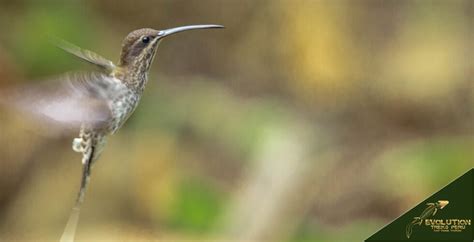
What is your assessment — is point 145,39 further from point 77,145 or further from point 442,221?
point 442,221

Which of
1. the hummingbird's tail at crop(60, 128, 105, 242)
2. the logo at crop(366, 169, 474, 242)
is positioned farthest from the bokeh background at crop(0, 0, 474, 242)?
the hummingbird's tail at crop(60, 128, 105, 242)

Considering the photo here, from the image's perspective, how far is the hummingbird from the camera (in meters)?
0.38

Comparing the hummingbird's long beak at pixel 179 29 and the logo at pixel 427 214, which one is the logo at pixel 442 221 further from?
the hummingbird's long beak at pixel 179 29

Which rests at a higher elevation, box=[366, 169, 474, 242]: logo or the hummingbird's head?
box=[366, 169, 474, 242]: logo

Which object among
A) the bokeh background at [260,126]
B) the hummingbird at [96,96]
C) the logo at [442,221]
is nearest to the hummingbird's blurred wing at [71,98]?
the hummingbird at [96,96]

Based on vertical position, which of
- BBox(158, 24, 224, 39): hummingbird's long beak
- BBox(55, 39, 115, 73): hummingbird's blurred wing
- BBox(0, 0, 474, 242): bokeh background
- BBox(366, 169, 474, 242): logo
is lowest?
BBox(55, 39, 115, 73): hummingbird's blurred wing

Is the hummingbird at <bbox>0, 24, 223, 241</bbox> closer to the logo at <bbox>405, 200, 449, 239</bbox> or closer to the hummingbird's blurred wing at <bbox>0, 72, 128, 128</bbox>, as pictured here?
the hummingbird's blurred wing at <bbox>0, 72, 128, 128</bbox>

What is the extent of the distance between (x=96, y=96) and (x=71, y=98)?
16 mm

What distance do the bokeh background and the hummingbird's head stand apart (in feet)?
3.45

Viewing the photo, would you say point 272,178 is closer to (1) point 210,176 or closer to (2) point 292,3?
(1) point 210,176

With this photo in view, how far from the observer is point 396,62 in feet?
6.13

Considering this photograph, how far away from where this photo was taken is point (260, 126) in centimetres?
175

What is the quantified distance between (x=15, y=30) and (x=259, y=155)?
62 centimetres

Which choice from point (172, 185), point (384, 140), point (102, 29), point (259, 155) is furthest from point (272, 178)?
point (102, 29)
